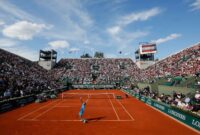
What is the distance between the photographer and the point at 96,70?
7925cm

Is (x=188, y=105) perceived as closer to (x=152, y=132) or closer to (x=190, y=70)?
Answer: (x=152, y=132)

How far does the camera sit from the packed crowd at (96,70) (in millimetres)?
73000

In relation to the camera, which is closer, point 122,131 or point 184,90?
point 122,131

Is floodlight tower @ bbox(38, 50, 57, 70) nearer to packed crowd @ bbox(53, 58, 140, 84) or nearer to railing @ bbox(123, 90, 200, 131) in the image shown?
packed crowd @ bbox(53, 58, 140, 84)

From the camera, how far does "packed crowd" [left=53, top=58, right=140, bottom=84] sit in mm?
73000

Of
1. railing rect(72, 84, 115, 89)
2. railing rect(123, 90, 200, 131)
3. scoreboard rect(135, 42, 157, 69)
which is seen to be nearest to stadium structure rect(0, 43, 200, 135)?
railing rect(123, 90, 200, 131)

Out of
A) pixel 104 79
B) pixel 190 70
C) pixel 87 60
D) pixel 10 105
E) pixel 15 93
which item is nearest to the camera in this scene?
pixel 10 105

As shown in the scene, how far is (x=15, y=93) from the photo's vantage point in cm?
3023

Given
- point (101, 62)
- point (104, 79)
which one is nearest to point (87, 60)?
point (101, 62)

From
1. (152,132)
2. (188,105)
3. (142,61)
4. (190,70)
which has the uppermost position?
(142,61)

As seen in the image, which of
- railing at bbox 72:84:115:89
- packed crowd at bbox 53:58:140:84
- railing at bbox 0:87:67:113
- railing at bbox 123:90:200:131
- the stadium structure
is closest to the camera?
railing at bbox 123:90:200:131

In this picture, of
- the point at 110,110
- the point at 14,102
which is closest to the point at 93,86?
the point at 14,102

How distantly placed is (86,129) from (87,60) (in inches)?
2787

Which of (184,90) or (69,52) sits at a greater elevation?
(69,52)
